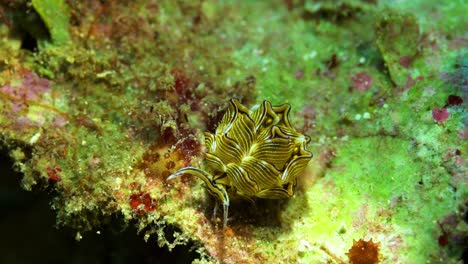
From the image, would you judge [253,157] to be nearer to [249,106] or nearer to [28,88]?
[249,106]

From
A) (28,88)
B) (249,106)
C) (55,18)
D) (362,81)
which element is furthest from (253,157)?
(55,18)

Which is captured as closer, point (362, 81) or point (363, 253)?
point (363, 253)

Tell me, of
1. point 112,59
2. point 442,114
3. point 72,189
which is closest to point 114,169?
point 72,189

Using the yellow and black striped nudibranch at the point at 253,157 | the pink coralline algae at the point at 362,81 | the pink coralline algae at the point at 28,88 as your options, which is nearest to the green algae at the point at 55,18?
the pink coralline algae at the point at 28,88

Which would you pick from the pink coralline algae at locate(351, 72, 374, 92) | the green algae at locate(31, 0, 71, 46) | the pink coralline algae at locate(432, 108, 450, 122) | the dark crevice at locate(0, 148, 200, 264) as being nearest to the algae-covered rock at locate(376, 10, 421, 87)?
the pink coralline algae at locate(351, 72, 374, 92)

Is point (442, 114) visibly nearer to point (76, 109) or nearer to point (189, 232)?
point (189, 232)

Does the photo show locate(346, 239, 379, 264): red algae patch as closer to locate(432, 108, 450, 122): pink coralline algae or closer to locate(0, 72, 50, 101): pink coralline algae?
locate(432, 108, 450, 122): pink coralline algae

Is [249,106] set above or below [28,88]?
above

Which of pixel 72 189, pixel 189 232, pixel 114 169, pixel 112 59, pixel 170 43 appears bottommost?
pixel 189 232
